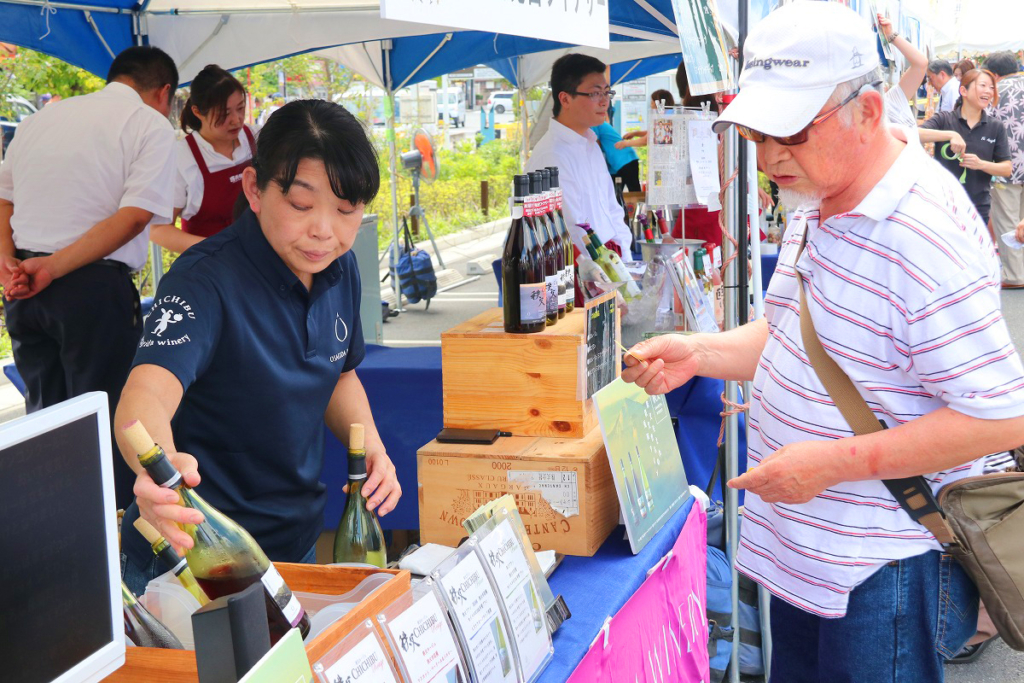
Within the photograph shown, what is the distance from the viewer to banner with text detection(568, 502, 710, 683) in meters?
1.67

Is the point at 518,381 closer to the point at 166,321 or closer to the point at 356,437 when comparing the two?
the point at 356,437

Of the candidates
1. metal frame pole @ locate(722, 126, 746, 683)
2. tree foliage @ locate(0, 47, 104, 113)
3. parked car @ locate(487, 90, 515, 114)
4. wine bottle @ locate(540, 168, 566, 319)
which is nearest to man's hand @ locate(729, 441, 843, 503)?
wine bottle @ locate(540, 168, 566, 319)

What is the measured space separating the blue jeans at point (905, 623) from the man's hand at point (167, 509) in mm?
1103

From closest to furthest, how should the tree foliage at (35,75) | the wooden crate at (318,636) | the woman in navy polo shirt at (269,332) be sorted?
the wooden crate at (318,636)
the woman in navy polo shirt at (269,332)
the tree foliage at (35,75)

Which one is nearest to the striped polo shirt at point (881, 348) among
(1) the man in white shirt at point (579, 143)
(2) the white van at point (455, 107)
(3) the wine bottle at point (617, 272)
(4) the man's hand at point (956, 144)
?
(3) the wine bottle at point (617, 272)

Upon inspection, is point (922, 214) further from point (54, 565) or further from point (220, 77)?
point (220, 77)

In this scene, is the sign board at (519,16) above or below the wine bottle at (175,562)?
above

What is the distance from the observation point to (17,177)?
339 cm

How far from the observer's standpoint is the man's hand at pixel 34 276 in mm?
3238

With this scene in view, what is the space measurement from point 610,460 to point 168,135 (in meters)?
2.37

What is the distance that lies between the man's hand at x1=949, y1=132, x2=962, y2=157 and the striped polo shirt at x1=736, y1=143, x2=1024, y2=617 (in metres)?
7.34

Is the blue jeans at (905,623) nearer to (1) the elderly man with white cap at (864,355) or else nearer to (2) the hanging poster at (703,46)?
(1) the elderly man with white cap at (864,355)

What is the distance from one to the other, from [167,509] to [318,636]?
0.22 meters

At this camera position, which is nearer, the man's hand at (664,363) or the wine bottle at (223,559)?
the wine bottle at (223,559)
